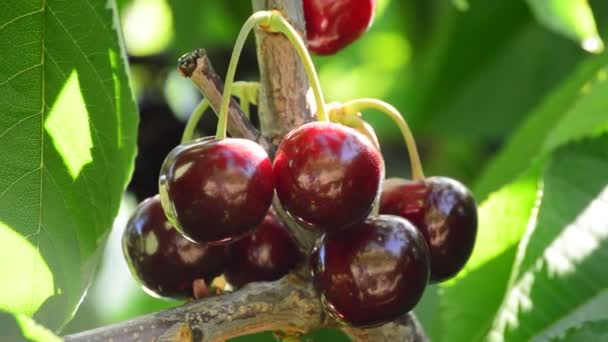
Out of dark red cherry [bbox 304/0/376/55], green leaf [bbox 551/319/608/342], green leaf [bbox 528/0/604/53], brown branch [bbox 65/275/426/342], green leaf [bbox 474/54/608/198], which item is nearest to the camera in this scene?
brown branch [bbox 65/275/426/342]

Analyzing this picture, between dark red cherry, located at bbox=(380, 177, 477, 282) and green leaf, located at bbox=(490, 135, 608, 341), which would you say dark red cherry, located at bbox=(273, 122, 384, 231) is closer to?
dark red cherry, located at bbox=(380, 177, 477, 282)

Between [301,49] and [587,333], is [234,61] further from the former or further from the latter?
[587,333]

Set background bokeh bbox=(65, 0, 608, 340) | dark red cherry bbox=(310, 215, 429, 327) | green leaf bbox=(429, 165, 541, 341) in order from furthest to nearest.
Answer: background bokeh bbox=(65, 0, 608, 340)
green leaf bbox=(429, 165, 541, 341)
dark red cherry bbox=(310, 215, 429, 327)

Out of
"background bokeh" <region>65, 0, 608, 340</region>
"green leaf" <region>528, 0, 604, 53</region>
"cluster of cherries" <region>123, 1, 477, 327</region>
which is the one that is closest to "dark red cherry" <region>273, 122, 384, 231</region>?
"cluster of cherries" <region>123, 1, 477, 327</region>

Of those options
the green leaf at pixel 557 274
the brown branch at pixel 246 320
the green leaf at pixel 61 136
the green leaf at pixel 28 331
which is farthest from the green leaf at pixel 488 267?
the green leaf at pixel 28 331

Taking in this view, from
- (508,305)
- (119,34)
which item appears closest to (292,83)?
(119,34)

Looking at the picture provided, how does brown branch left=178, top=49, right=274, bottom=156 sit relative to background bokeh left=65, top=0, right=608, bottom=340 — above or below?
above
